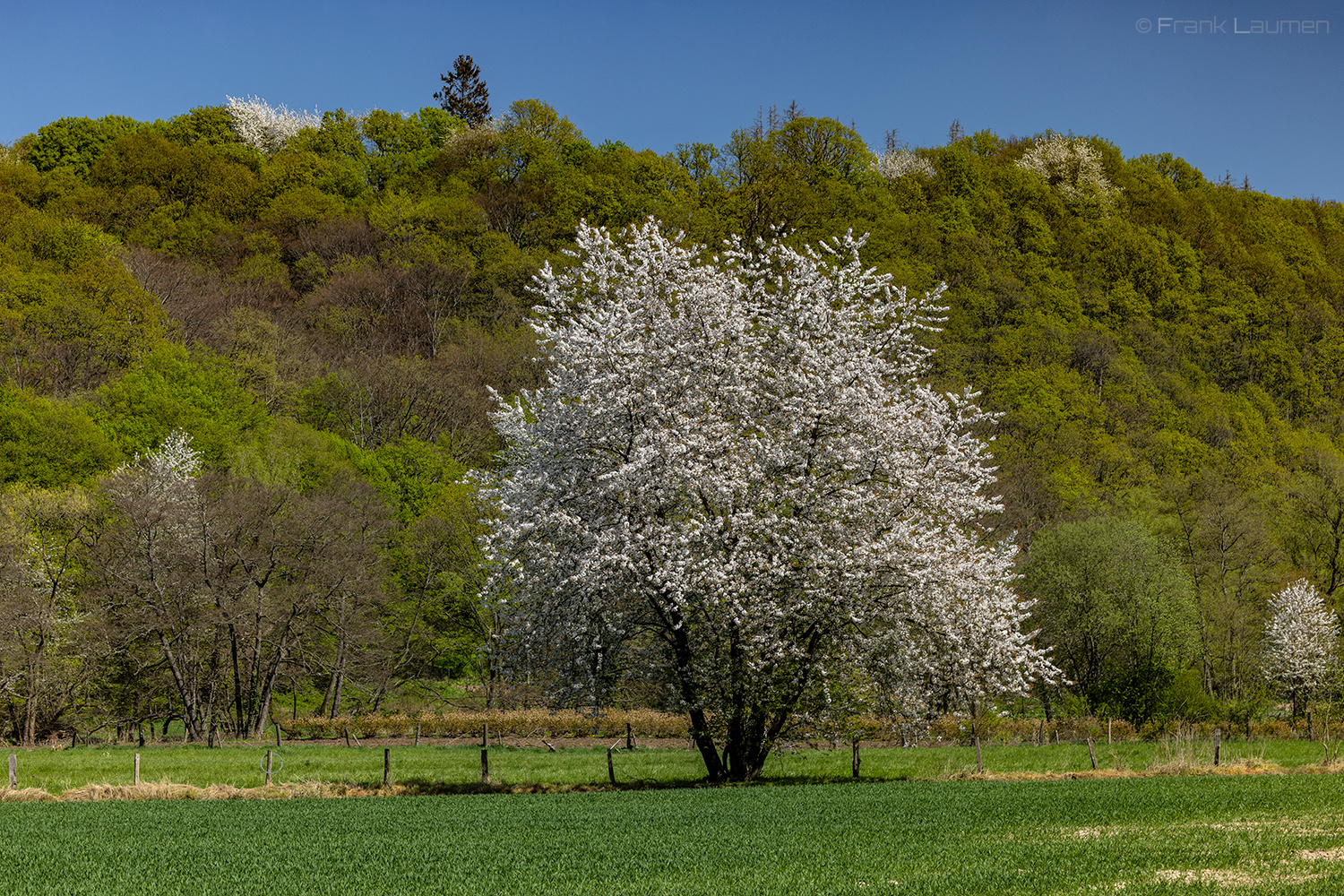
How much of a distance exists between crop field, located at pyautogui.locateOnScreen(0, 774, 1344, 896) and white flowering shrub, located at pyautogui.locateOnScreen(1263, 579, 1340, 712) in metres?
35.7

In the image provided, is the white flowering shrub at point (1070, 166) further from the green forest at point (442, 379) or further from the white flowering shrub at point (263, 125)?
the white flowering shrub at point (263, 125)

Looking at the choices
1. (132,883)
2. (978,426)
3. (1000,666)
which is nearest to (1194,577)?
(978,426)

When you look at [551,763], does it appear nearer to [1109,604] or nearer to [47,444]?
[1109,604]

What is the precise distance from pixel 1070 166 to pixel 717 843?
130115mm

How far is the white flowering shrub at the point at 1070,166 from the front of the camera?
4978 inches

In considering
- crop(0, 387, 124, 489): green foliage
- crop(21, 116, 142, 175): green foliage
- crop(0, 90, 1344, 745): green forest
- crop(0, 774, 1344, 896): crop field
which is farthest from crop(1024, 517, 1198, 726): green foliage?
crop(21, 116, 142, 175): green foliage

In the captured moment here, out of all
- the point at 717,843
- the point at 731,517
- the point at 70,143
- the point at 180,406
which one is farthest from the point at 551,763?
the point at 70,143

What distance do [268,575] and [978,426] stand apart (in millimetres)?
44638

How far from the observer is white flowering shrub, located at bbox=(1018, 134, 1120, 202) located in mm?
126438

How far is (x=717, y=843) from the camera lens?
16.0 meters

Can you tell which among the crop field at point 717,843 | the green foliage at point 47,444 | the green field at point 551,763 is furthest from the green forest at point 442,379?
the crop field at point 717,843

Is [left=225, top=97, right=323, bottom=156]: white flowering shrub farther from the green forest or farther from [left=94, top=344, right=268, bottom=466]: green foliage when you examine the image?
[left=94, top=344, right=268, bottom=466]: green foliage

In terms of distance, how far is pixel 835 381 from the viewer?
24375 millimetres

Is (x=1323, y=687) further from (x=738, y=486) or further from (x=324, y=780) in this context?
(x=324, y=780)
